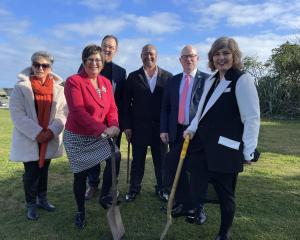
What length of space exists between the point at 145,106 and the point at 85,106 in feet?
4.22

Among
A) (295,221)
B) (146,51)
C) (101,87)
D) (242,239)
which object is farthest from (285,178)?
(101,87)

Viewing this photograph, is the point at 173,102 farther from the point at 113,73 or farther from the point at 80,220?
the point at 80,220

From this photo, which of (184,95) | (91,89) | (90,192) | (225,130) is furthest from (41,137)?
(225,130)

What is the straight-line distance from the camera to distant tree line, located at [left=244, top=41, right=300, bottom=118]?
80.6ft

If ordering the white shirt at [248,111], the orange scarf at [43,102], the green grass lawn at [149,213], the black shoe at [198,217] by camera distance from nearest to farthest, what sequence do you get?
the white shirt at [248,111]
the green grass lawn at [149,213]
the black shoe at [198,217]
the orange scarf at [43,102]

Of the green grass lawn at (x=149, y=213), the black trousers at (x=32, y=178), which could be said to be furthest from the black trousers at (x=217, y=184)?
the black trousers at (x=32, y=178)

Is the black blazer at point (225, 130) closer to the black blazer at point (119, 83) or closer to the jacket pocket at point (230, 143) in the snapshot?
the jacket pocket at point (230, 143)

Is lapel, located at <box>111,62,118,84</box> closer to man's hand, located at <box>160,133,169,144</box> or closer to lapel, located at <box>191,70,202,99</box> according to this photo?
man's hand, located at <box>160,133,169,144</box>

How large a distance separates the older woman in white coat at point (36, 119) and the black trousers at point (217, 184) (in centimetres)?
199

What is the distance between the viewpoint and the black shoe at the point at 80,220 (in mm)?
4973

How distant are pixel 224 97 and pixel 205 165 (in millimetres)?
755

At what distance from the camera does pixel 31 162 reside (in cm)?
521

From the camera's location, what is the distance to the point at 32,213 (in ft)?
17.4

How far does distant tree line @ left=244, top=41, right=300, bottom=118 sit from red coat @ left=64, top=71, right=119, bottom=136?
68.0 ft
